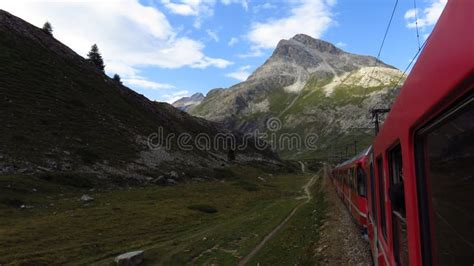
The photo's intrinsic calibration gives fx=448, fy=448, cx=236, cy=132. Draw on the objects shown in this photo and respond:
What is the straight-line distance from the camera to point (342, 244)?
1923cm

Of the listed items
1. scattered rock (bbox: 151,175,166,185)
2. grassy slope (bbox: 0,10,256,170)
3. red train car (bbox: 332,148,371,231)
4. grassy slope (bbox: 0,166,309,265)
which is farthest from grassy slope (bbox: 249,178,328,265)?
grassy slope (bbox: 0,10,256,170)

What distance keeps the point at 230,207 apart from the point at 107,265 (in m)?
24.7

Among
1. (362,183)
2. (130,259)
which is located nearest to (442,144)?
(362,183)

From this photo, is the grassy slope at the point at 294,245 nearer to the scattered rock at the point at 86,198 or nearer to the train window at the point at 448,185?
the train window at the point at 448,185

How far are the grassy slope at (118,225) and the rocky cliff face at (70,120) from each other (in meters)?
8.72

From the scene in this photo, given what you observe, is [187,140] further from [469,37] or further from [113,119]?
[469,37]

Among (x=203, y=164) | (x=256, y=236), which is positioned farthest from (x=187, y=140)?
(x=256, y=236)

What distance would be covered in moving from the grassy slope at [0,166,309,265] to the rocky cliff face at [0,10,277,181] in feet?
28.6

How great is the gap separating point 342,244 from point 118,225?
16891 millimetres

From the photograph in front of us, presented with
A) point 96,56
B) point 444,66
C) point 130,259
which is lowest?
point 130,259

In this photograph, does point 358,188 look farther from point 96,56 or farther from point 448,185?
point 96,56

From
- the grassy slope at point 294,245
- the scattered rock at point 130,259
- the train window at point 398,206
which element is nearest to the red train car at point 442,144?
the train window at point 398,206

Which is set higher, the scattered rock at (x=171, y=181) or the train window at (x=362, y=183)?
the scattered rock at (x=171, y=181)

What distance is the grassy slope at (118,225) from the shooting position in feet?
73.1
